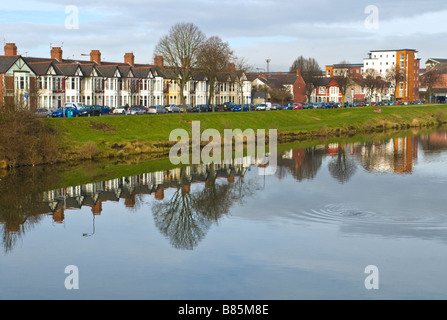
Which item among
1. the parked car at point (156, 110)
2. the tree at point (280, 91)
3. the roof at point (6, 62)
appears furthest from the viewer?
the tree at point (280, 91)

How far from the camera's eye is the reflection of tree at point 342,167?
4767 cm

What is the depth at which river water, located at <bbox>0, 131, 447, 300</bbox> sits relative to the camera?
23062 mm

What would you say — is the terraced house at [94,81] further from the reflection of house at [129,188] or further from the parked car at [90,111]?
the reflection of house at [129,188]

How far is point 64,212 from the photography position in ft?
119

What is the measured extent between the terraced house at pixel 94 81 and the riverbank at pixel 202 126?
10500 millimetres

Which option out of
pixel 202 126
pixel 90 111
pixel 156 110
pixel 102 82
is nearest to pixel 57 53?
pixel 102 82

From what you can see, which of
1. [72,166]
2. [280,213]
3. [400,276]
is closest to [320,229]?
[280,213]

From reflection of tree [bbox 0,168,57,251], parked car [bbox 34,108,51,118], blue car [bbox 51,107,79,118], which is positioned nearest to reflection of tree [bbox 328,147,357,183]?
reflection of tree [bbox 0,168,57,251]

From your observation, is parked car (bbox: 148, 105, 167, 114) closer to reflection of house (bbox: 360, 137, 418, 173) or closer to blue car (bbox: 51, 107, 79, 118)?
blue car (bbox: 51, 107, 79, 118)

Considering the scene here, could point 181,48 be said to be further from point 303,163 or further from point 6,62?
point 303,163

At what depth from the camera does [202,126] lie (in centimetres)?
7644

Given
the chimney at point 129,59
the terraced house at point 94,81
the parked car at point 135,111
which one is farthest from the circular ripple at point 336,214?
the chimney at point 129,59

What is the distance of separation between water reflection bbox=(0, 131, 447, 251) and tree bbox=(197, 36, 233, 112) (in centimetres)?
3665

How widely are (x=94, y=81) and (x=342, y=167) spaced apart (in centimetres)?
6126
